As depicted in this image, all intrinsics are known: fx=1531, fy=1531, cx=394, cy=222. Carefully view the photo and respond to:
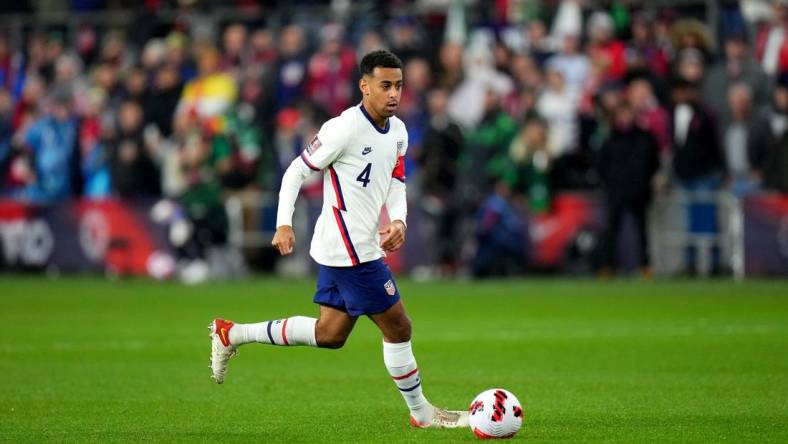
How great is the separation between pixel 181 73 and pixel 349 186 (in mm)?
17919

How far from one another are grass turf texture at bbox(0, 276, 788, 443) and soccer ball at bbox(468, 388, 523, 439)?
0.11 metres

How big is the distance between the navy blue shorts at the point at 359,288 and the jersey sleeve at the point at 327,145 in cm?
65

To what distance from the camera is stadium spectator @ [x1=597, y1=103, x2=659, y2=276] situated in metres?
22.0

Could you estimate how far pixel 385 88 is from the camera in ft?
30.4

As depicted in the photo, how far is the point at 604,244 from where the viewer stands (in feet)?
73.4

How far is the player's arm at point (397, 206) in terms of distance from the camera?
29.8ft

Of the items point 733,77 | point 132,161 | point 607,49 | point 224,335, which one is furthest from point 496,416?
point 132,161

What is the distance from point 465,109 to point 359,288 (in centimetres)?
1507

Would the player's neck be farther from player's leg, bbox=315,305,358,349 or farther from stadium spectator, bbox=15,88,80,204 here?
stadium spectator, bbox=15,88,80,204

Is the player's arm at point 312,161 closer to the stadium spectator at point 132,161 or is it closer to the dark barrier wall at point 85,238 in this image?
the dark barrier wall at point 85,238

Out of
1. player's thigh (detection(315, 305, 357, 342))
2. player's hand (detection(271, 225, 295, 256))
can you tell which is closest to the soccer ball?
player's thigh (detection(315, 305, 357, 342))

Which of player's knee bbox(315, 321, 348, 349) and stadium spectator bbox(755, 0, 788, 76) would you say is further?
stadium spectator bbox(755, 0, 788, 76)

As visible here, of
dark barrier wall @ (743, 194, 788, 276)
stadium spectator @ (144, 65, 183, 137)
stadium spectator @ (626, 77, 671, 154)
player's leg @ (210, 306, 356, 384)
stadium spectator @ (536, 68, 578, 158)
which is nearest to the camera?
player's leg @ (210, 306, 356, 384)

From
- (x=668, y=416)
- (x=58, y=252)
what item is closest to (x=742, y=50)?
(x=58, y=252)
